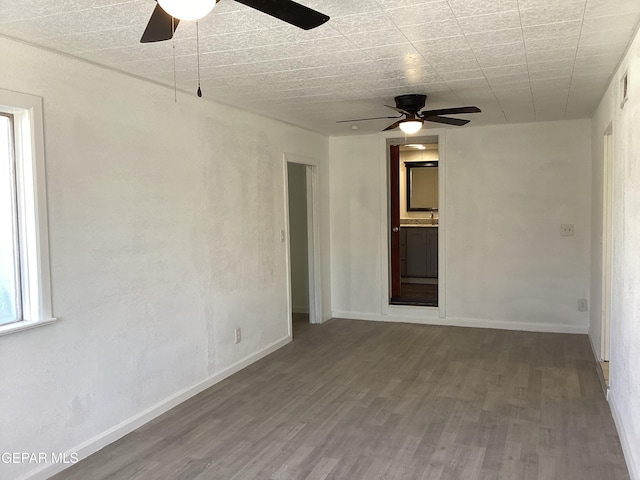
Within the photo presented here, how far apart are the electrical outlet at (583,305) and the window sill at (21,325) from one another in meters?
5.09

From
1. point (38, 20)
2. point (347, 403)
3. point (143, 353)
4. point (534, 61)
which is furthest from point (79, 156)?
point (534, 61)

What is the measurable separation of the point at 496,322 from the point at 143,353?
13.3ft

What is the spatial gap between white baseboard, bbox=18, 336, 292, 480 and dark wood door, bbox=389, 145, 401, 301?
8.61ft

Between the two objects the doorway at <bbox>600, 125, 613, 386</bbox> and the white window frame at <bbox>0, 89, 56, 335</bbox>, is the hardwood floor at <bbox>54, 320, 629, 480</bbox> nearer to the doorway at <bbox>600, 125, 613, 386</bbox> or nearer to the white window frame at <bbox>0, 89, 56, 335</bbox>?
the doorway at <bbox>600, 125, 613, 386</bbox>

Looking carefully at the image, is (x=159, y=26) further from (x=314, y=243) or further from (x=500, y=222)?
(x=500, y=222)

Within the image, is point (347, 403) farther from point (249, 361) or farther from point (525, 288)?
point (525, 288)

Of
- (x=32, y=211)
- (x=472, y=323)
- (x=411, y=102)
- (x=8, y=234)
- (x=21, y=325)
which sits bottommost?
(x=472, y=323)

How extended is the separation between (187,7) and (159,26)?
17.4 inches

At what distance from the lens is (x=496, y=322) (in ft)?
19.3

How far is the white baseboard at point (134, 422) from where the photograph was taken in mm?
2724

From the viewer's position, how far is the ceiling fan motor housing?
402cm

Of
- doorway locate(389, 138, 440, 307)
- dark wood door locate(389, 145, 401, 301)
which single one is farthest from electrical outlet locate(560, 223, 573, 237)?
doorway locate(389, 138, 440, 307)

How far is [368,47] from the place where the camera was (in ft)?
9.26

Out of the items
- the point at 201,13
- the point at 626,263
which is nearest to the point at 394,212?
the point at 626,263
